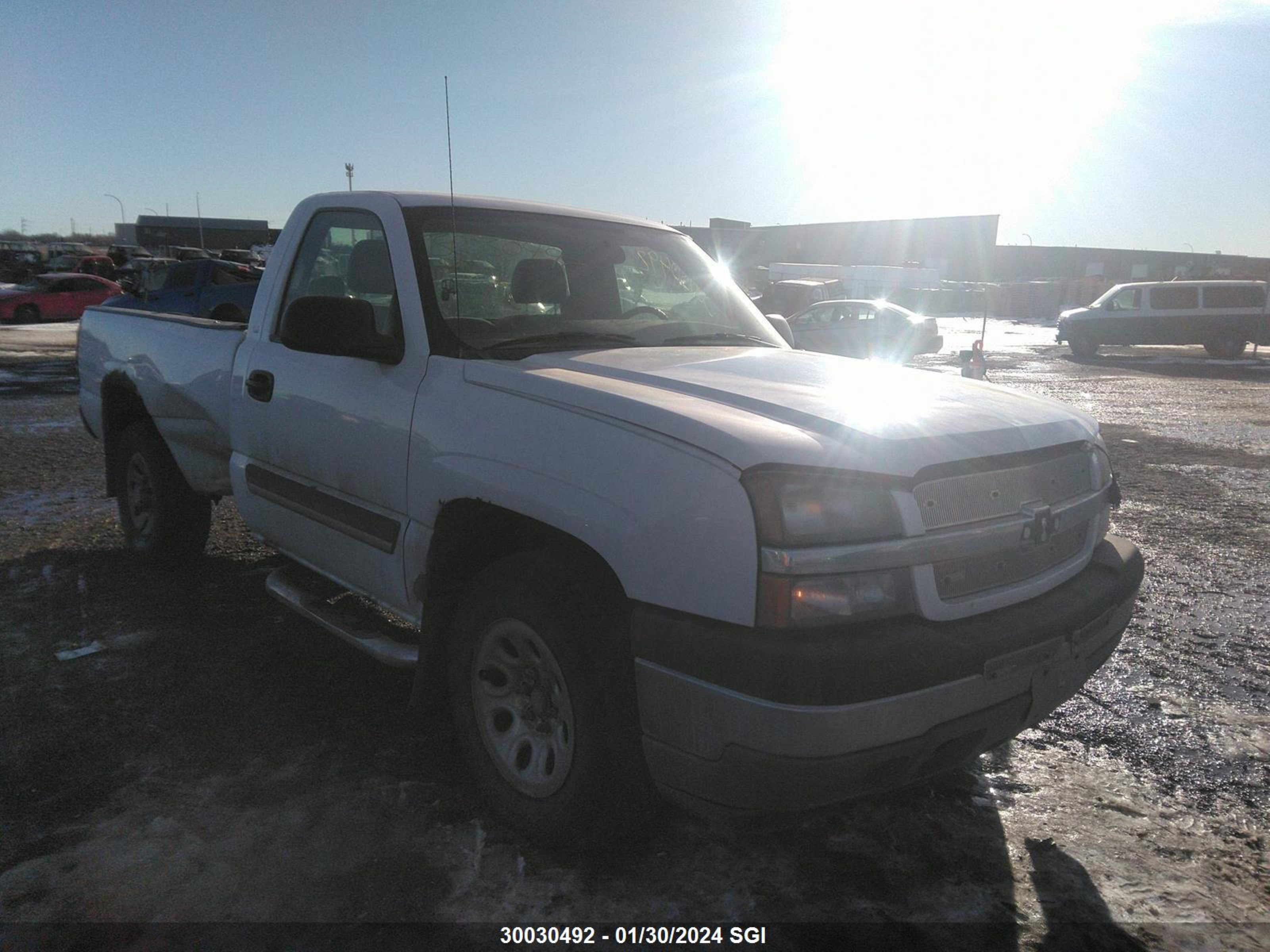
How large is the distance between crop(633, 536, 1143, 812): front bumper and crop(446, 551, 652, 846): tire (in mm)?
136

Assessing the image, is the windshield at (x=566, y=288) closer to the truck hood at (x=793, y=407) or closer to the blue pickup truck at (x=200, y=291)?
the truck hood at (x=793, y=407)

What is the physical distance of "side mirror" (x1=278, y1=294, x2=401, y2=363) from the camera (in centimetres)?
305

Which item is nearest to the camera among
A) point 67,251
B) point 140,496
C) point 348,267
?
point 348,267

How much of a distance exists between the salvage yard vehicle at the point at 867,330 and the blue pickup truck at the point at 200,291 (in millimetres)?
10659

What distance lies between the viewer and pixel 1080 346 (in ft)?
82.3

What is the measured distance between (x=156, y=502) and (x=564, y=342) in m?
2.97

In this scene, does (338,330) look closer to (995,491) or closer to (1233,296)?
(995,491)

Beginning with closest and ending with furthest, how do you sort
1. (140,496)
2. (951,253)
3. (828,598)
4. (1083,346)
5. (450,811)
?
(828,598)
(450,811)
(140,496)
(1083,346)
(951,253)

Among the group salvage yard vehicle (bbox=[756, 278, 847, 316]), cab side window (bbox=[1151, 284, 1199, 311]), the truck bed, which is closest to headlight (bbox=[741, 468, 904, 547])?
the truck bed

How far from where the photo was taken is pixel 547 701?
2639 mm

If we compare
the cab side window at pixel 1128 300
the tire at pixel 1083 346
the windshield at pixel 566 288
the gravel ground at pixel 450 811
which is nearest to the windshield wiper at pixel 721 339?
the windshield at pixel 566 288

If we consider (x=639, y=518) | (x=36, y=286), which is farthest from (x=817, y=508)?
(x=36, y=286)

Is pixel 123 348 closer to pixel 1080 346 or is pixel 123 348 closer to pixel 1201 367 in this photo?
pixel 1201 367

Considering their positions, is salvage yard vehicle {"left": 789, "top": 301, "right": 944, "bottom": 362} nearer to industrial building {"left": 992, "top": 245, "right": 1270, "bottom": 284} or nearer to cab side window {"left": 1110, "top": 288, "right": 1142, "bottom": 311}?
cab side window {"left": 1110, "top": 288, "right": 1142, "bottom": 311}
